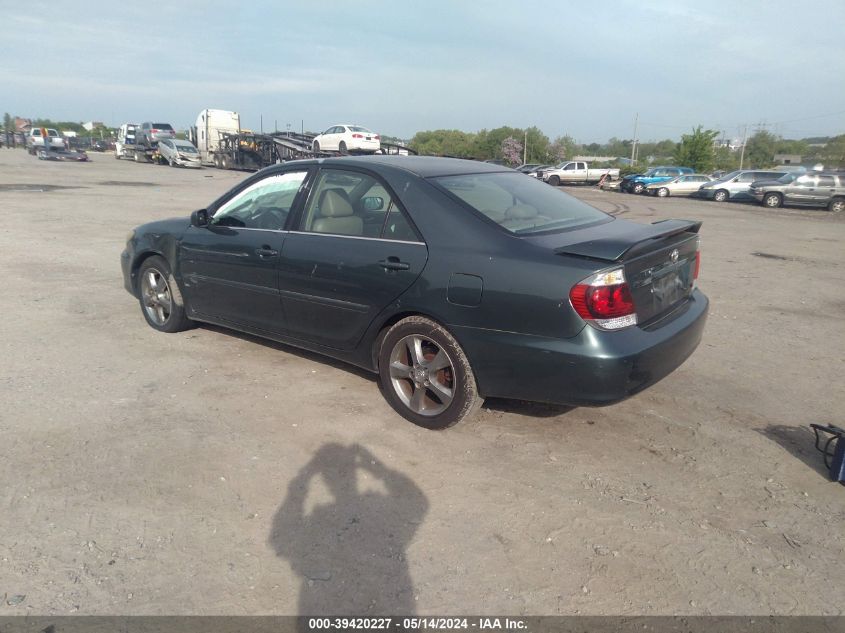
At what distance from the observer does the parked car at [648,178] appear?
34.4m

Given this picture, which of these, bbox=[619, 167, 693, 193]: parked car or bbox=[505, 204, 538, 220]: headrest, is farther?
bbox=[619, 167, 693, 193]: parked car

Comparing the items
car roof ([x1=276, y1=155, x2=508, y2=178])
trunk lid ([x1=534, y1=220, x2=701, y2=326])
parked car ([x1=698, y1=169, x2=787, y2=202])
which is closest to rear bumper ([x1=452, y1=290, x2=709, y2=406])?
trunk lid ([x1=534, y1=220, x2=701, y2=326])

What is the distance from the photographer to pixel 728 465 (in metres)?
3.56

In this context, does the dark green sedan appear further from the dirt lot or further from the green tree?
the green tree

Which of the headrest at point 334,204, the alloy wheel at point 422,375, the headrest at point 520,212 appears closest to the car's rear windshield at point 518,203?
the headrest at point 520,212

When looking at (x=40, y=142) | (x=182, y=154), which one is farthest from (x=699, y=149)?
(x=40, y=142)

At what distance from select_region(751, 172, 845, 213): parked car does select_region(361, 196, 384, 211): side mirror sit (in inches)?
1116

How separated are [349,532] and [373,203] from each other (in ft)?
7.01

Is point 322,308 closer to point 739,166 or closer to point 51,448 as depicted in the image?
point 51,448

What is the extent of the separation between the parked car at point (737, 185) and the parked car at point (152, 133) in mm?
35248

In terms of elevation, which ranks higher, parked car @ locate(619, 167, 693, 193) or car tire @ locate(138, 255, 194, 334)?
parked car @ locate(619, 167, 693, 193)

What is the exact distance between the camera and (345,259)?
4078 millimetres

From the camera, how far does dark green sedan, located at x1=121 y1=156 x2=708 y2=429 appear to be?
131 inches

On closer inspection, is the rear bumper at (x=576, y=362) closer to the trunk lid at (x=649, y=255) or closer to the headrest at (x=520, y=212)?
the trunk lid at (x=649, y=255)
